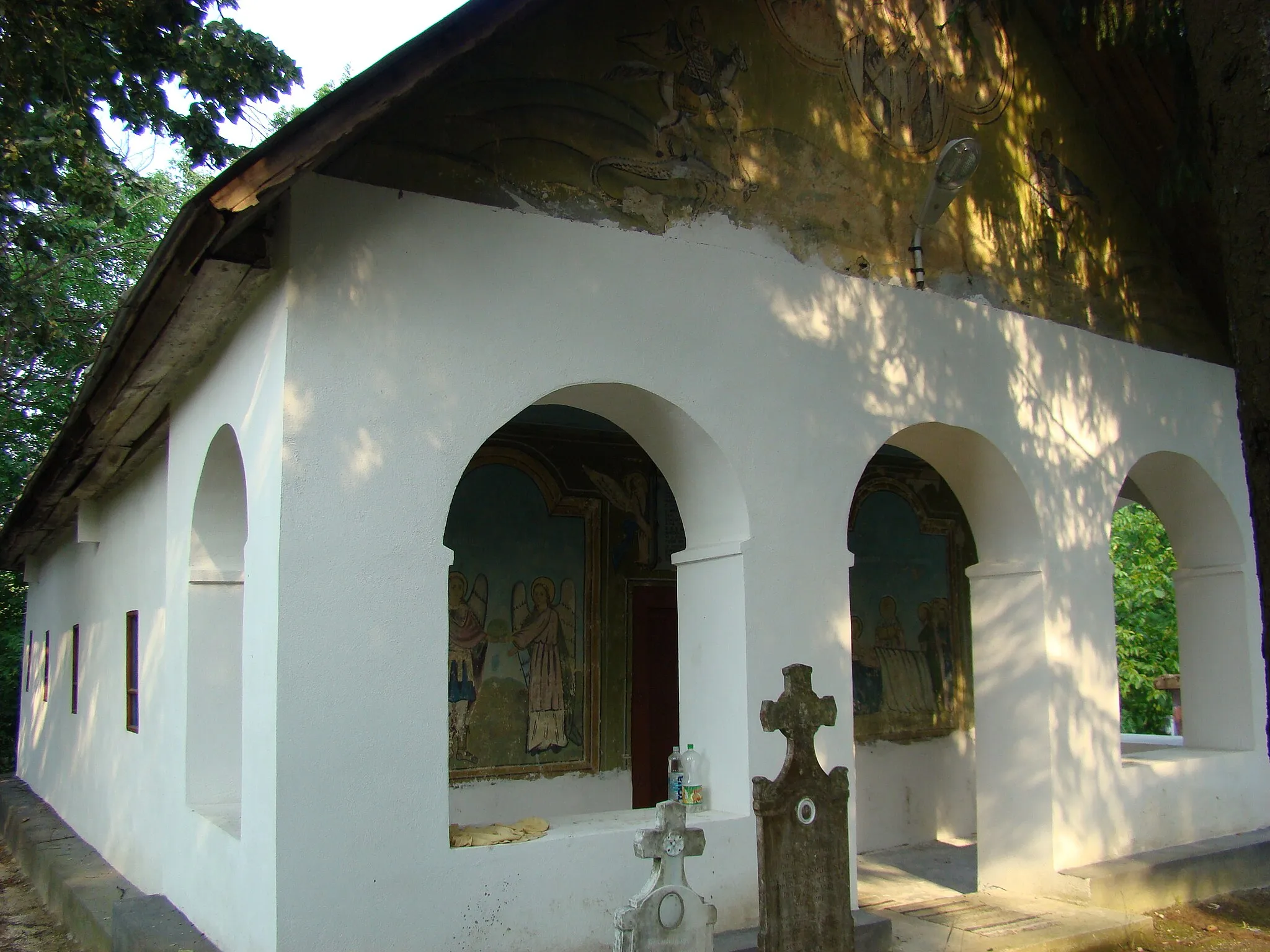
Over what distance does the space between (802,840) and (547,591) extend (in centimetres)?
399

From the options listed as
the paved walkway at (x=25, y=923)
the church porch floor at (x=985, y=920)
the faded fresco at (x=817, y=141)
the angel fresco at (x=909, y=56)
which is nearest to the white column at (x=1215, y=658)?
the faded fresco at (x=817, y=141)

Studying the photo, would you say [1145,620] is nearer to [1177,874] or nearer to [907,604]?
[907,604]

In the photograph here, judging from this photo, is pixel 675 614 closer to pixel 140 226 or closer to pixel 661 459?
pixel 661 459

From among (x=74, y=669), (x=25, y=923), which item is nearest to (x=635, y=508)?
(x=25, y=923)

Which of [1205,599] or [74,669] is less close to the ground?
[1205,599]

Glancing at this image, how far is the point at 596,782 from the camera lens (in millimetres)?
8555

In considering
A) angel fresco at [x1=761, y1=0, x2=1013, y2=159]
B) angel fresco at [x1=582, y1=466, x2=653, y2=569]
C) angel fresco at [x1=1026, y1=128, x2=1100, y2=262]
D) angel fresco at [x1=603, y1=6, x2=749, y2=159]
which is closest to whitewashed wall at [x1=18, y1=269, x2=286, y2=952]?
angel fresco at [x1=603, y1=6, x2=749, y2=159]

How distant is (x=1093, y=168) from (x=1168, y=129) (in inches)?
22.8

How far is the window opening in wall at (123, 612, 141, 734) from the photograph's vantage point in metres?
8.30

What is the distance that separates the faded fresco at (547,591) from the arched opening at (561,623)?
0.03 feet

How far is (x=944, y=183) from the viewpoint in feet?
23.5

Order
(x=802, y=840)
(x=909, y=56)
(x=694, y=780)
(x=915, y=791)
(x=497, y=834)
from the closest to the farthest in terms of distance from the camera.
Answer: (x=802, y=840) < (x=497, y=834) < (x=694, y=780) < (x=909, y=56) < (x=915, y=791)

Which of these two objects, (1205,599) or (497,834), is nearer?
(497,834)

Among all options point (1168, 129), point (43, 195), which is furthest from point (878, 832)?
point (43, 195)
